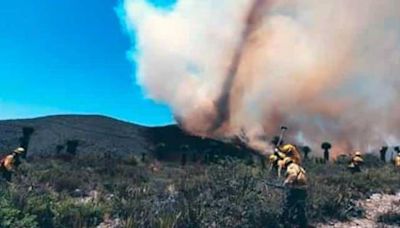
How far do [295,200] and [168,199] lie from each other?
9.28ft

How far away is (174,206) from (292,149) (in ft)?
10.4

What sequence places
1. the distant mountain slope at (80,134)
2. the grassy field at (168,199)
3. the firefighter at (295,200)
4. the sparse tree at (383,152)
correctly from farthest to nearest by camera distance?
the distant mountain slope at (80,134), the sparse tree at (383,152), the firefighter at (295,200), the grassy field at (168,199)

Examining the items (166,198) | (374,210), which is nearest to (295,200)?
(166,198)

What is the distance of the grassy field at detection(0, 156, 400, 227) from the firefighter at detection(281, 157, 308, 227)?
0.95 ft

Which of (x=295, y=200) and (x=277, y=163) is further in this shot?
(x=277, y=163)

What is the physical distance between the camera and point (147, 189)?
51.3ft

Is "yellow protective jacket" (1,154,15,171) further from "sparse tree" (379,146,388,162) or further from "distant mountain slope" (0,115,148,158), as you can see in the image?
"sparse tree" (379,146,388,162)

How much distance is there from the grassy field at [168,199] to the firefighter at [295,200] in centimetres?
29

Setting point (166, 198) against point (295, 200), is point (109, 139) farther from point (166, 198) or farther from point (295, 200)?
point (295, 200)

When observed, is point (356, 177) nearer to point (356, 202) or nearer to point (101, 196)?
point (356, 202)

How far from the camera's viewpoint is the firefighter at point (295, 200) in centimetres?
1291

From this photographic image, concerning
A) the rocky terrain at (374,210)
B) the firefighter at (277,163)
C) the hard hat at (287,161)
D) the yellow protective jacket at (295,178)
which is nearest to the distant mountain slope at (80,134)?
the rocky terrain at (374,210)

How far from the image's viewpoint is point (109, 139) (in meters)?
40.7

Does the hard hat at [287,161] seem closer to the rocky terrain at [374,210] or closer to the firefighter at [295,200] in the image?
the firefighter at [295,200]
